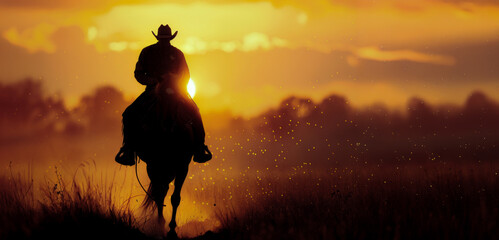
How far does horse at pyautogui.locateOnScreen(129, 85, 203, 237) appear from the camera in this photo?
9.66 metres

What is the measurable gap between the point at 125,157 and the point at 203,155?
1.28 meters

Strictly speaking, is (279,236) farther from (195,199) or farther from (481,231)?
(195,199)

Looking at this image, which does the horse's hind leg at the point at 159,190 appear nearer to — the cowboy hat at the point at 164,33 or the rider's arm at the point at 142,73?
the rider's arm at the point at 142,73

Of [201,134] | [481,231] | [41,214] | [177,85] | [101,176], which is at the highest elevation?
[177,85]

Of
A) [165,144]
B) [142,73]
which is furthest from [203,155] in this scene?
[142,73]

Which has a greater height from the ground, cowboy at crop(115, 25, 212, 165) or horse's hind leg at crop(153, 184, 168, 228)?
cowboy at crop(115, 25, 212, 165)

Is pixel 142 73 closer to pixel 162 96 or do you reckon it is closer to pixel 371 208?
pixel 162 96

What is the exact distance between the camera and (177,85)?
9891mm

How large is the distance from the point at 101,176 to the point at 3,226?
1.92 m

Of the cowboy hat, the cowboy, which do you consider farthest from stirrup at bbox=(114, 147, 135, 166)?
A: the cowboy hat

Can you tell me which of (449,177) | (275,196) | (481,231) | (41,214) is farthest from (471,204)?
(41,214)

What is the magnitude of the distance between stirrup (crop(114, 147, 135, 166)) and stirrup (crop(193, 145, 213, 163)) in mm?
1043

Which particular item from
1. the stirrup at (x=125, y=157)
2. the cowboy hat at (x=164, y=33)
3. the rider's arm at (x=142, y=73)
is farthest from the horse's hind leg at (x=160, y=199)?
the cowboy hat at (x=164, y=33)

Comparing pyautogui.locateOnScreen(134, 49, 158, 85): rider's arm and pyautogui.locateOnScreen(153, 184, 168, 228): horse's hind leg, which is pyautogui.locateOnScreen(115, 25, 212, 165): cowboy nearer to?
pyautogui.locateOnScreen(134, 49, 158, 85): rider's arm
